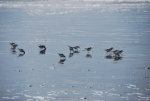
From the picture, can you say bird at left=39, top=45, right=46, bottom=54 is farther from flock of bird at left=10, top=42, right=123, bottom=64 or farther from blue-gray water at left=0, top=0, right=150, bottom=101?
blue-gray water at left=0, top=0, right=150, bottom=101

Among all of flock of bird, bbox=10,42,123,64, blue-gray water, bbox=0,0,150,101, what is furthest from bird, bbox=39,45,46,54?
blue-gray water, bbox=0,0,150,101

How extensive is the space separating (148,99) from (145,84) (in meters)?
2.87

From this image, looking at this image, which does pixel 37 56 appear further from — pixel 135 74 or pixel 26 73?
pixel 135 74

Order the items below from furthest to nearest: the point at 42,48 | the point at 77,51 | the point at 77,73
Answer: the point at 42,48
the point at 77,51
the point at 77,73

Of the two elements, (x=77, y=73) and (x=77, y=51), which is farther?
(x=77, y=51)

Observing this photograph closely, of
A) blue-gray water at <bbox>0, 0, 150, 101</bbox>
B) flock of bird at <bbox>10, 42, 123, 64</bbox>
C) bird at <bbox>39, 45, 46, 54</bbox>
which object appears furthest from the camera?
bird at <bbox>39, 45, 46, 54</bbox>

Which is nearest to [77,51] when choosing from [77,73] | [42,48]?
[42,48]

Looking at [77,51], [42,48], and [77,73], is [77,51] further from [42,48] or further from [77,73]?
[77,73]

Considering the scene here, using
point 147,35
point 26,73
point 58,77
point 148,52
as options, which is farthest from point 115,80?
point 147,35

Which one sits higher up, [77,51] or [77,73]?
[77,51]

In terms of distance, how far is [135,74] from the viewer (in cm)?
2378

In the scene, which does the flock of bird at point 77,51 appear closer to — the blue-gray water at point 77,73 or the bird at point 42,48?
the bird at point 42,48

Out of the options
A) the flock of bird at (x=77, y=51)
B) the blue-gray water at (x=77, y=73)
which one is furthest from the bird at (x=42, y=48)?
the blue-gray water at (x=77, y=73)

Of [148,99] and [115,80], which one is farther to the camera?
[115,80]
